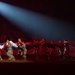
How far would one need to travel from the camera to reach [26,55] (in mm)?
18797

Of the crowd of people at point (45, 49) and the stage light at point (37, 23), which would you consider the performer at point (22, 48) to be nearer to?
the crowd of people at point (45, 49)

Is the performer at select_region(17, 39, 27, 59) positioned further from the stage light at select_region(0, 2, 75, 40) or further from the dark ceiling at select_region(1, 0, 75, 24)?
the dark ceiling at select_region(1, 0, 75, 24)

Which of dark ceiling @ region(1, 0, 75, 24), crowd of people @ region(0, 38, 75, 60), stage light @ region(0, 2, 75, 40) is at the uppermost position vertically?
dark ceiling @ region(1, 0, 75, 24)

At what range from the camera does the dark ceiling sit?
901 inches

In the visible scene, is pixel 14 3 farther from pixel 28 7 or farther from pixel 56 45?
pixel 56 45

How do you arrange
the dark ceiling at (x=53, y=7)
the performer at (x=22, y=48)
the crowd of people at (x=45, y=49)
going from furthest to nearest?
1. the dark ceiling at (x=53, y=7)
2. the crowd of people at (x=45, y=49)
3. the performer at (x=22, y=48)

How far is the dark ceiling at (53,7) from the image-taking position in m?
22.9

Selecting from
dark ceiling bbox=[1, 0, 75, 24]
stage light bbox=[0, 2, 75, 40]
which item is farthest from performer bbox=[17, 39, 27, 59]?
dark ceiling bbox=[1, 0, 75, 24]

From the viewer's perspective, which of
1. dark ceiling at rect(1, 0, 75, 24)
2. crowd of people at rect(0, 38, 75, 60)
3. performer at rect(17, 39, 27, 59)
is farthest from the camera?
dark ceiling at rect(1, 0, 75, 24)

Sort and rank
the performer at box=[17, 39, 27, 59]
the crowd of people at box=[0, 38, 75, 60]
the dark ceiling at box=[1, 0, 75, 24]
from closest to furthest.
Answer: the performer at box=[17, 39, 27, 59]
the crowd of people at box=[0, 38, 75, 60]
the dark ceiling at box=[1, 0, 75, 24]

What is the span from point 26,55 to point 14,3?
6.18 metres

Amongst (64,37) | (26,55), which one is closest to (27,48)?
(26,55)

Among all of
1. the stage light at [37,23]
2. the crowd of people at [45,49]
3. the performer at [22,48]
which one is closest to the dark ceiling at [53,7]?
the stage light at [37,23]

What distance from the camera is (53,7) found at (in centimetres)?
2312
